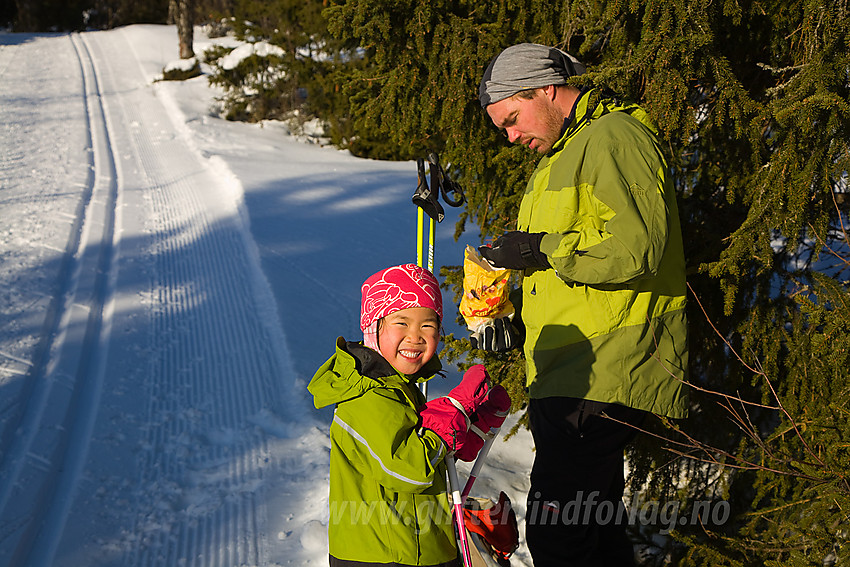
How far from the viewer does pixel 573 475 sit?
224 cm

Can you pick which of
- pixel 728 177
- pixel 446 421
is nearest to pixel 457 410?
pixel 446 421

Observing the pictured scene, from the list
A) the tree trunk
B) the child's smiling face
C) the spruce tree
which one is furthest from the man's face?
the tree trunk

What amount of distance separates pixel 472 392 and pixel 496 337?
56cm

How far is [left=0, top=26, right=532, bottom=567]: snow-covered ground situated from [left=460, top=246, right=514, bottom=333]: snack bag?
1.50 meters

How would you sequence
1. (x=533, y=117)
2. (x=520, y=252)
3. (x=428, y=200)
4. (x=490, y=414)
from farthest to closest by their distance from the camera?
(x=428, y=200) → (x=533, y=117) → (x=520, y=252) → (x=490, y=414)

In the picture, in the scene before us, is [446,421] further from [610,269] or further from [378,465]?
[610,269]

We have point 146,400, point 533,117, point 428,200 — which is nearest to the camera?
point 533,117

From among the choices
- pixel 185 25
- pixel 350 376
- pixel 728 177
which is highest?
pixel 185 25

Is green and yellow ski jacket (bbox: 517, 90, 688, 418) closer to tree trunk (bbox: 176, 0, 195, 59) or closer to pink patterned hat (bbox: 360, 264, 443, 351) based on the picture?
pink patterned hat (bbox: 360, 264, 443, 351)

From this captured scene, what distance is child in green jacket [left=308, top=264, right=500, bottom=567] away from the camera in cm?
188

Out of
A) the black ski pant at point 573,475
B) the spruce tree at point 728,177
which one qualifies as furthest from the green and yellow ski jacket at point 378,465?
the spruce tree at point 728,177

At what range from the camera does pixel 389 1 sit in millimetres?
3338

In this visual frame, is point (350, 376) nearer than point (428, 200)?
Yes

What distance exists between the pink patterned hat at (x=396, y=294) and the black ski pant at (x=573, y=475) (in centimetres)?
58
